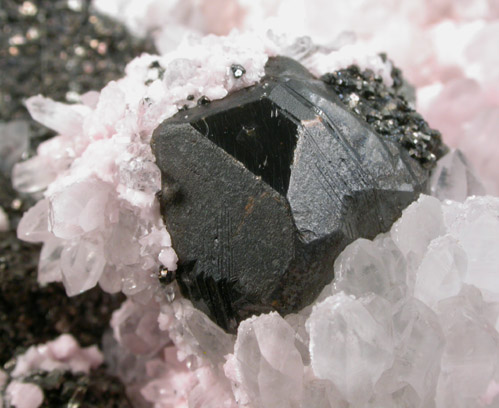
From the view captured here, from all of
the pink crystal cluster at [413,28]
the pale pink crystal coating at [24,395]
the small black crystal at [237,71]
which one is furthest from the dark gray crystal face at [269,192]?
the pink crystal cluster at [413,28]

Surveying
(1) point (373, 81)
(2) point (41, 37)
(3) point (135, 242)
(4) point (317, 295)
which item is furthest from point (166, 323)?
(2) point (41, 37)

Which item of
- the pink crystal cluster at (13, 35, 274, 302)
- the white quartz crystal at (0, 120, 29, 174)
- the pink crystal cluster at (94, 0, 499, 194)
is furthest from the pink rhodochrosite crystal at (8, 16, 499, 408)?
the pink crystal cluster at (94, 0, 499, 194)

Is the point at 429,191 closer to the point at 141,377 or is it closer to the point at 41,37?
the point at 141,377

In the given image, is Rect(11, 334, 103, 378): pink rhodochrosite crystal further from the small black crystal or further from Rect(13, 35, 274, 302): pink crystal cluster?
the small black crystal

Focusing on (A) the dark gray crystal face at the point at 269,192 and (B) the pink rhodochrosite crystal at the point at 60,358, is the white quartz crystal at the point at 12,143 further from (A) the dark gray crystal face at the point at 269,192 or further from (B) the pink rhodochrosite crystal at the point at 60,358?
(A) the dark gray crystal face at the point at 269,192

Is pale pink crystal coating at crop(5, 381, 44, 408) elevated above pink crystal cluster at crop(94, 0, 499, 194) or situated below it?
below

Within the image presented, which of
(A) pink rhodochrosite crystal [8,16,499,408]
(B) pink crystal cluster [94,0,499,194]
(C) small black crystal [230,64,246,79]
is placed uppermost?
(B) pink crystal cluster [94,0,499,194]

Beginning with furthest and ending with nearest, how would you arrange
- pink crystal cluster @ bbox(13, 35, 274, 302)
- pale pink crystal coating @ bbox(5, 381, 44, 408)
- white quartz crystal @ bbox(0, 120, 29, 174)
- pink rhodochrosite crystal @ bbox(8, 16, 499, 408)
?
white quartz crystal @ bbox(0, 120, 29, 174) → pale pink crystal coating @ bbox(5, 381, 44, 408) → pink crystal cluster @ bbox(13, 35, 274, 302) → pink rhodochrosite crystal @ bbox(8, 16, 499, 408)

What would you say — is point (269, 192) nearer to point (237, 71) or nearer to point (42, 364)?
point (237, 71)

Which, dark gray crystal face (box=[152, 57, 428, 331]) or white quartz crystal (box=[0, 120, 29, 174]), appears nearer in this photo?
dark gray crystal face (box=[152, 57, 428, 331])
